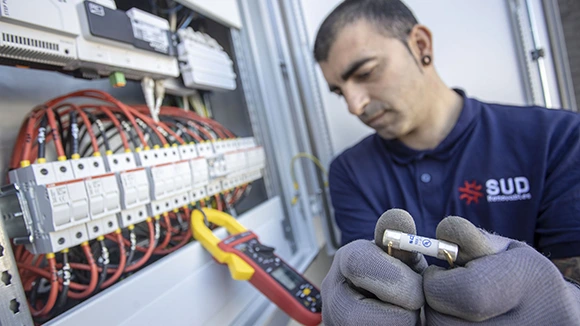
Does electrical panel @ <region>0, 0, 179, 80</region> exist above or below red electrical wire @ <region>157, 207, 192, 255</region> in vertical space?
above

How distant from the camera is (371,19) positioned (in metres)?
0.95

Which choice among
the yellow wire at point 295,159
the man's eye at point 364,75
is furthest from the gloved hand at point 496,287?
the yellow wire at point 295,159

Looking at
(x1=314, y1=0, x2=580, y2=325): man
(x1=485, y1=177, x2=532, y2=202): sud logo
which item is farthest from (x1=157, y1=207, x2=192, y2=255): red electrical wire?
(x1=485, y1=177, x2=532, y2=202): sud logo

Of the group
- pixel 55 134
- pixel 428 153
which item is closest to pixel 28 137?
pixel 55 134

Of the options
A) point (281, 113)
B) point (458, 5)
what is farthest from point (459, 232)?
point (458, 5)

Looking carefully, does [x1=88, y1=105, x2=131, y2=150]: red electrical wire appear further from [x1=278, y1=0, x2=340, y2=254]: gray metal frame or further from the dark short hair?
[x1=278, y1=0, x2=340, y2=254]: gray metal frame

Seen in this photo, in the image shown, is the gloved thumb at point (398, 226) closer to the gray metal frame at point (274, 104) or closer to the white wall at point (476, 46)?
the gray metal frame at point (274, 104)

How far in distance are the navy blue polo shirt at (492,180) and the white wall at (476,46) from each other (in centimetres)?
24

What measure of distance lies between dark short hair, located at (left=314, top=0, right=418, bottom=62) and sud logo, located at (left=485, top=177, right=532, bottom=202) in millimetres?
519

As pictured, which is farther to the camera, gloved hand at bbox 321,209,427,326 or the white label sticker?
the white label sticker

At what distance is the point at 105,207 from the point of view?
0.59 m

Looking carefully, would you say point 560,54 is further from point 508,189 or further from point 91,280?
point 91,280

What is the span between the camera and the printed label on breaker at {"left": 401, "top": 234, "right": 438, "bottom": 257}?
1.15 feet

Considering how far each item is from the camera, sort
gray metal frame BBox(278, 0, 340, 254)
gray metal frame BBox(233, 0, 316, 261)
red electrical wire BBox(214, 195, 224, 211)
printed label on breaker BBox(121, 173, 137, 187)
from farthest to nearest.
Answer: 1. gray metal frame BBox(278, 0, 340, 254)
2. gray metal frame BBox(233, 0, 316, 261)
3. red electrical wire BBox(214, 195, 224, 211)
4. printed label on breaker BBox(121, 173, 137, 187)
